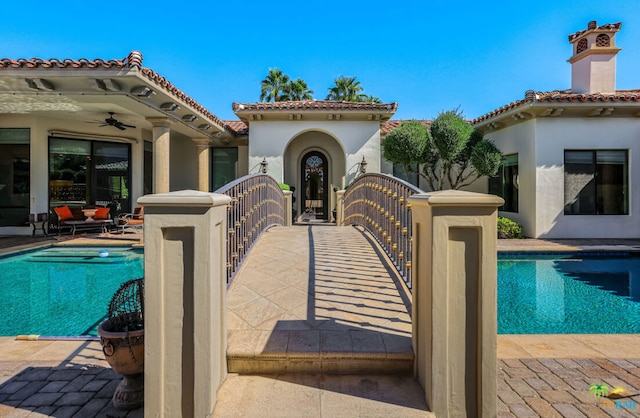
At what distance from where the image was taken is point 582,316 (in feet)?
15.8

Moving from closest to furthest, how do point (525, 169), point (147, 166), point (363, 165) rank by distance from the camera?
point (525, 169), point (363, 165), point (147, 166)

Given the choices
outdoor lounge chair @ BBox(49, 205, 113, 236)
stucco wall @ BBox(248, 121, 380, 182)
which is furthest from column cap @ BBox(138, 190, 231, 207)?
outdoor lounge chair @ BBox(49, 205, 113, 236)

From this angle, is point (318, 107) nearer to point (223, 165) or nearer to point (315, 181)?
point (315, 181)

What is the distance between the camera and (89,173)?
12312mm

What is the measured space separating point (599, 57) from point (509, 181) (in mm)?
4835

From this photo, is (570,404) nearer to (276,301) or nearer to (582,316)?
(276,301)

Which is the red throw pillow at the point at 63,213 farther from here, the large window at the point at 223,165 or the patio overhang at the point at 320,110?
the patio overhang at the point at 320,110

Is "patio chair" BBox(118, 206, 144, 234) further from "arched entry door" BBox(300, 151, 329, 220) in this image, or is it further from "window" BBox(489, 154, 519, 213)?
"window" BBox(489, 154, 519, 213)

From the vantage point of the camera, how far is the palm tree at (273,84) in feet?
81.7

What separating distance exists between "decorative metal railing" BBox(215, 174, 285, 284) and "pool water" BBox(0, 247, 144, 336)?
2154 mm

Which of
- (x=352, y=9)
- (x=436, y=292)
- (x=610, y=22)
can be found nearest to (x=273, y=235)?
(x=436, y=292)

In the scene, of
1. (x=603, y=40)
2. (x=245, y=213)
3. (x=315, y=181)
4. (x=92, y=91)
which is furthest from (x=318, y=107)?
(x=603, y=40)

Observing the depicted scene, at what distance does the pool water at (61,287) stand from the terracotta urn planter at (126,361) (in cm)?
254

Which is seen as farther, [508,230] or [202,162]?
[202,162]
